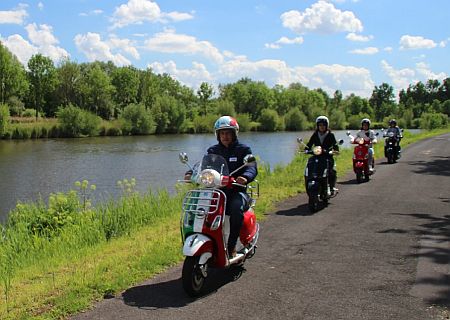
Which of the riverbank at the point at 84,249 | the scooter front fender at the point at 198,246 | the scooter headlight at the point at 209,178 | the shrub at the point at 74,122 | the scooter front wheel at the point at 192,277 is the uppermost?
the shrub at the point at 74,122

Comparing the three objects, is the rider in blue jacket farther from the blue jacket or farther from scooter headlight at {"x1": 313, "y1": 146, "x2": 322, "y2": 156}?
scooter headlight at {"x1": 313, "y1": 146, "x2": 322, "y2": 156}

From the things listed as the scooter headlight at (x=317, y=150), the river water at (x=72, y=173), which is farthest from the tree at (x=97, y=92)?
the scooter headlight at (x=317, y=150)

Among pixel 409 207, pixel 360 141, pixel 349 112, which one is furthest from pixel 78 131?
pixel 349 112

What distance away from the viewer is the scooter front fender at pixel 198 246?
495cm

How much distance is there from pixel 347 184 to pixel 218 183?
342 inches

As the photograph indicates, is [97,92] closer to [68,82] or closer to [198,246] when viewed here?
[68,82]

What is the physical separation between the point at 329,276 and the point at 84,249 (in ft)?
13.5

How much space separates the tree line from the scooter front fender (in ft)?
189

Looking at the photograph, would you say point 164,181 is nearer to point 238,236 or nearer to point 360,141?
point 360,141

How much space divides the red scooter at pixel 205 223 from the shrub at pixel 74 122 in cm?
6239

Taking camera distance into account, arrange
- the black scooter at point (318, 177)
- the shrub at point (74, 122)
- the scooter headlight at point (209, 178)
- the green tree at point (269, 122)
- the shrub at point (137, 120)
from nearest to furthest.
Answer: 1. the scooter headlight at point (209, 178)
2. the black scooter at point (318, 177)
3. the shrub at point (74, 122)
4. the shrub at point (137, 120)
5. the green tree at point (269, 122)

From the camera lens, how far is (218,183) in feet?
17.3

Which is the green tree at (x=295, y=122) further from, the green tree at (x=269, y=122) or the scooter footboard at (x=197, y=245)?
the scooter footboard at (x=197, y=245)

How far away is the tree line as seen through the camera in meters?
69.1
